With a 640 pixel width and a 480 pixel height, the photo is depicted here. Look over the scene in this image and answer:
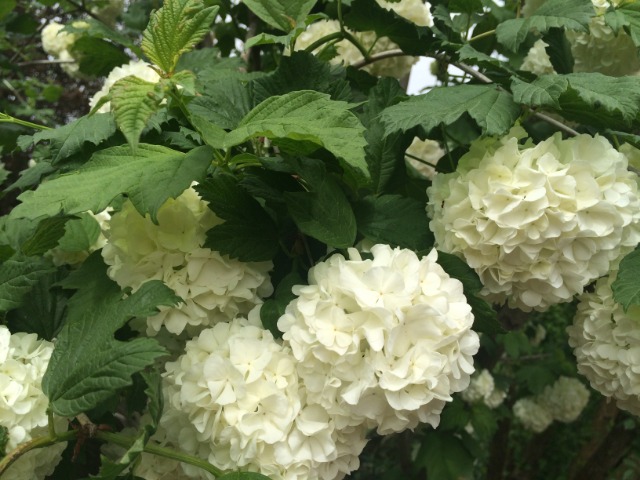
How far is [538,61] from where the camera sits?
1654 mm

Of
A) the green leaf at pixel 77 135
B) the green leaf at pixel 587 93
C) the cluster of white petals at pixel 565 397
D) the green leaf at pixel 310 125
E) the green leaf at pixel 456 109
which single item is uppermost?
the green leaf at pixel 310 125

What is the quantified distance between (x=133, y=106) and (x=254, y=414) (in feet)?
1.40

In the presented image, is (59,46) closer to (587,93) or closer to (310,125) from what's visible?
(310,125)

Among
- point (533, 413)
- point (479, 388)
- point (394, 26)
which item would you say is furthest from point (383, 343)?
point (533, 413)

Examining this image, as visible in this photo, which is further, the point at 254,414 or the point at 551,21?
the point at 551,21

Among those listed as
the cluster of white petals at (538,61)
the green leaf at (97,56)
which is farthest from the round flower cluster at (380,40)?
the green leaf at (97,56)

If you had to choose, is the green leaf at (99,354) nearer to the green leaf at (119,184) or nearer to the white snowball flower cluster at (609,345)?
the green leaf at (119,184)

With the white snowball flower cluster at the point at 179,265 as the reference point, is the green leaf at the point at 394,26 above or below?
above

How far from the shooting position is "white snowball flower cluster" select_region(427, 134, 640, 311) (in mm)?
946

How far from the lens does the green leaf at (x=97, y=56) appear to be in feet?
5.63

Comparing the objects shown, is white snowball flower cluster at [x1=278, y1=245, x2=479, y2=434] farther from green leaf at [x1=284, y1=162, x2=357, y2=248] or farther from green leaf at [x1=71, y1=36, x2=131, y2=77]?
green leaf at [x1=71, y1=36, x2=131, y2=77]

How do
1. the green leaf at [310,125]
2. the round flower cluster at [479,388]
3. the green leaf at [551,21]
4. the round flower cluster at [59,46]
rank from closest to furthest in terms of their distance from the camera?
the green leaf at [310,125], the green leaf at [551,21], the round flower cluster at [479,388], the round flower cluster at [59,46]

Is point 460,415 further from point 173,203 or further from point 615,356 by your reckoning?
point 173,203

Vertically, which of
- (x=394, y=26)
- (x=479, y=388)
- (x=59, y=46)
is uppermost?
(x=394, y=26)
